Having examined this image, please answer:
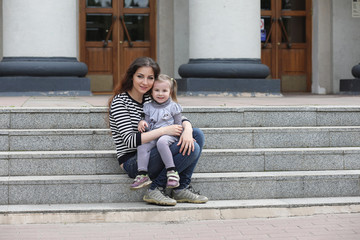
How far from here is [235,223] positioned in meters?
5.15

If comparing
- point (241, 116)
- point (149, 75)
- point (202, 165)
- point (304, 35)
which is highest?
point (304, 35)

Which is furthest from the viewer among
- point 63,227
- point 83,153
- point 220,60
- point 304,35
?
point 304,35

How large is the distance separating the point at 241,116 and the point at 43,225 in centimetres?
262

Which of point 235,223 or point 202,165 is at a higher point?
point 202,165

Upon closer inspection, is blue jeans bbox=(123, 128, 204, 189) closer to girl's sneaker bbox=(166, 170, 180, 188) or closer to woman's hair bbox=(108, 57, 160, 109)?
girl's sneaker bbox=(166, 170, 180, 188)

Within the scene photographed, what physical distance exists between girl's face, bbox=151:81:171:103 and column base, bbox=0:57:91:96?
255 inches

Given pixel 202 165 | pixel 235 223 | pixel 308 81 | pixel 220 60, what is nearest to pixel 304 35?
pixel 308 81

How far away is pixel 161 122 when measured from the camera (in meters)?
5.51

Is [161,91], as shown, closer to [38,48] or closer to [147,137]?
[147,137]

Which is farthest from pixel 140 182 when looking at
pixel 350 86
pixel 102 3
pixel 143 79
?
pixel 350 86

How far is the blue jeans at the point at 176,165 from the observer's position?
5.35 m

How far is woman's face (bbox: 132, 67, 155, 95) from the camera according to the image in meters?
5.50

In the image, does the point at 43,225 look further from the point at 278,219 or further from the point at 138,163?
the point at 278,219

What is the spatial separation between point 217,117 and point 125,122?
1.54m
